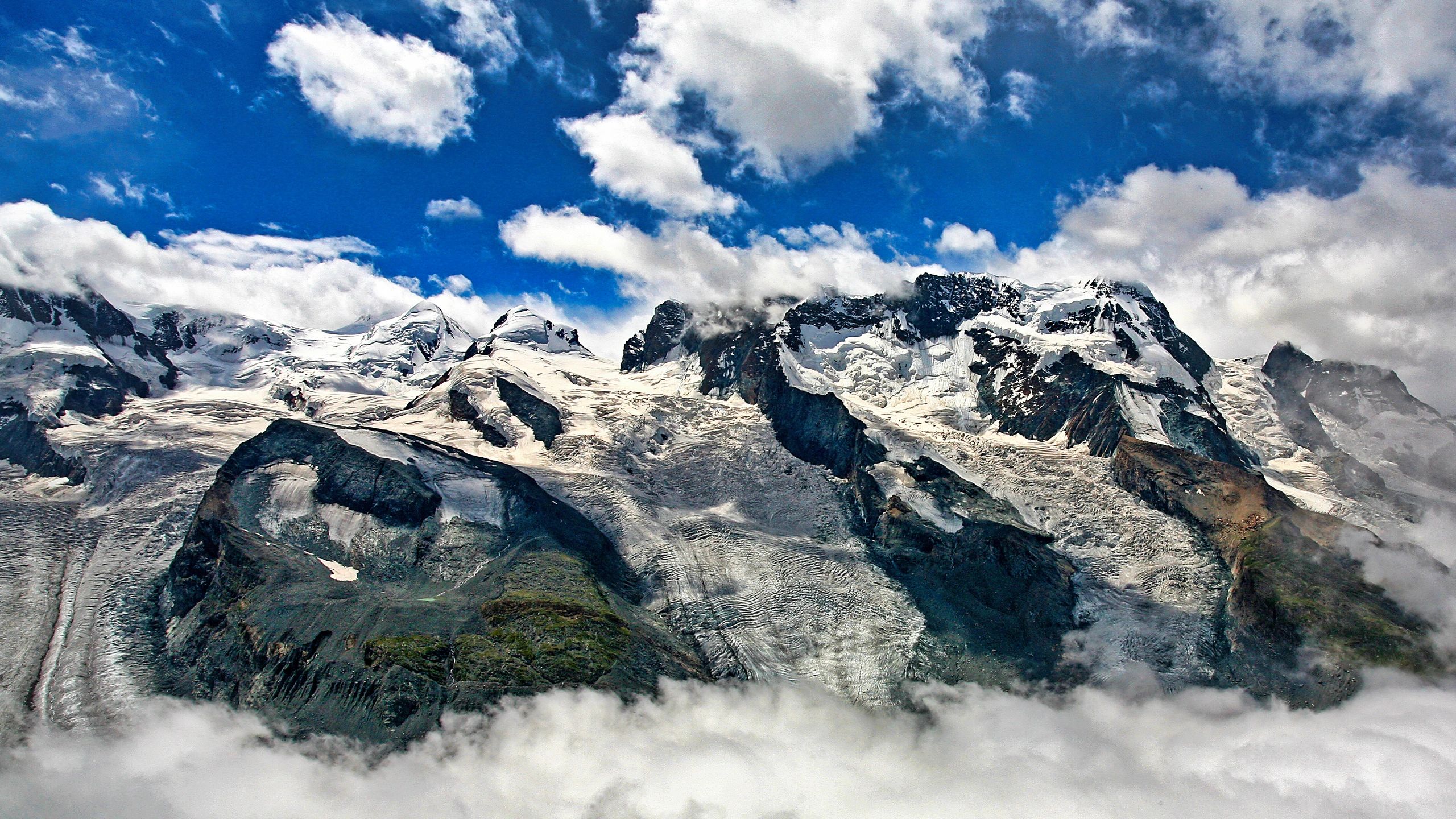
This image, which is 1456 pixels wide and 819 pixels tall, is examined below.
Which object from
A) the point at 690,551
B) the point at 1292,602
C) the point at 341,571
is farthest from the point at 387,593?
the point at 1292,602

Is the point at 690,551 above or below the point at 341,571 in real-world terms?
above

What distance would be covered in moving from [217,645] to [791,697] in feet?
183

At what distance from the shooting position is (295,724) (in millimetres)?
70875

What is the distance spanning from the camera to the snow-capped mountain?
8038cm

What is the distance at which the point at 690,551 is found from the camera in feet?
371

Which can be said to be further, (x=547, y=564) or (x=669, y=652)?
(x=547, y=564)

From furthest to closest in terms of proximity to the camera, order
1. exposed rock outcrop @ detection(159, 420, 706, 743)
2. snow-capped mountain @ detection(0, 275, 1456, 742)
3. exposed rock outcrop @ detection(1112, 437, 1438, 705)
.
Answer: exposed rock outcrop @ detection(1112, 437, 1438, 705) → snow-capped mountain @ detection(0, 275, 1456, 742) → exposed rock outcrop @ detection(159, 420, 706, 743)

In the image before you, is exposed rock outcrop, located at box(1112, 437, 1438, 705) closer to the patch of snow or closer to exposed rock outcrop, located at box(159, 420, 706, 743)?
exposed rock outcrop, located at box(159, 420, 706, 743)

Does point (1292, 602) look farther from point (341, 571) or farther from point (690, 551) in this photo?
point (341, 571)

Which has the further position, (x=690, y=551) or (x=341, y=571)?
(x=690, y=551)

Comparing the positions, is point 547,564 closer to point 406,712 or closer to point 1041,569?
point 406,712

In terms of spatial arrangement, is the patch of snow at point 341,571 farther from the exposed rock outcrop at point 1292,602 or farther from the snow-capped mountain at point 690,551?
the exposed rock outcrop at point 1292,602

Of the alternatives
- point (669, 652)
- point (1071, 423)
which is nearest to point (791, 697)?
point (669, 652)

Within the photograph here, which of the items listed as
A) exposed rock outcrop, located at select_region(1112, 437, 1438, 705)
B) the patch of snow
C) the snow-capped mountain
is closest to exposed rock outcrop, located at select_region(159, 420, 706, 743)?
the patch of snow
